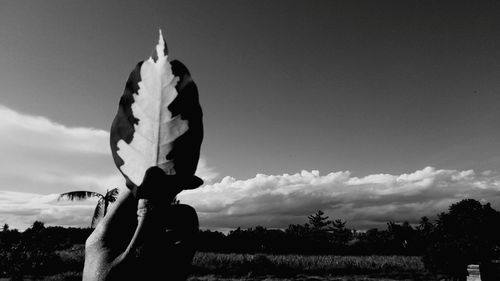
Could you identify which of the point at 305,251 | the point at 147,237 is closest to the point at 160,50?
the point at 147,237

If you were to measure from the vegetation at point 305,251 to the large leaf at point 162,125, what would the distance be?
27 cm

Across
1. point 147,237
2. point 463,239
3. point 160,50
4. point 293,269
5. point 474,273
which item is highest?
point 160,50

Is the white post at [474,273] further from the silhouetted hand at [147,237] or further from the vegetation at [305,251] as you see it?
the silhouetted hand at [147,237]

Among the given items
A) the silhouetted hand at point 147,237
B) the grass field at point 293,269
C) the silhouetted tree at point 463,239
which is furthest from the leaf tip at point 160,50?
the grass field at point 293,269

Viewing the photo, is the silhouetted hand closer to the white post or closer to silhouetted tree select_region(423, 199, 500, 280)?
the white post

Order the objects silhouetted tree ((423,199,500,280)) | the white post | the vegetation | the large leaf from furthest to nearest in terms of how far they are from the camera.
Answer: silhouetted tree ((423,199,500,280)) → the vegetation → the white post → the large leaf

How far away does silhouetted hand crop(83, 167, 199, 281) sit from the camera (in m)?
0.74

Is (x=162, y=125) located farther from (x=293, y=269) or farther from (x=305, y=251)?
(x=305, y=251)

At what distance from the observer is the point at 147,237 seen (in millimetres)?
776

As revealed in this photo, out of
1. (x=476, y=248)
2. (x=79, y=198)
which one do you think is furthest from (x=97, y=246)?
(x=476, y=248)

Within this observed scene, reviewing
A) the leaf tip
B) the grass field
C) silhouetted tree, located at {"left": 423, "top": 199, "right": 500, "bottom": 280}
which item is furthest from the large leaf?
the grass field

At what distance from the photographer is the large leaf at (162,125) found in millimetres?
724

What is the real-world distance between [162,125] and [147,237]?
242 mm

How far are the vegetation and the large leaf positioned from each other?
271mm
